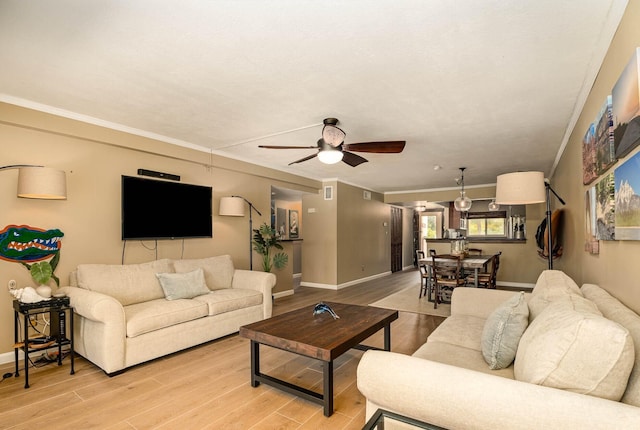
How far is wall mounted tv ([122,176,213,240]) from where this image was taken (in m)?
3.88

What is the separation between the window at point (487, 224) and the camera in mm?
8992

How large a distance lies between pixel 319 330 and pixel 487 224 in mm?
8176

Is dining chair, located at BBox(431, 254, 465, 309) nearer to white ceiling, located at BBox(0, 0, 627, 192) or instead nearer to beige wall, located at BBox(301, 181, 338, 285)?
white ceiling, located at BBox(0, 0, 627, 192)

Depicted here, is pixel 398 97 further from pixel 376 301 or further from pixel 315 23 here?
pixel 376 301

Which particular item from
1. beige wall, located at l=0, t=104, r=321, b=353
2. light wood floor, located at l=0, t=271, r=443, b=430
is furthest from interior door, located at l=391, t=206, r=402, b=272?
light wood floor, located at l=0, t=271, r=443, b=430

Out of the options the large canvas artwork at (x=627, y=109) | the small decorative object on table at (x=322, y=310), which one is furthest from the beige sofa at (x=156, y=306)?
the large canvas artwork at (x=627, y=109)

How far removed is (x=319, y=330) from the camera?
254cm

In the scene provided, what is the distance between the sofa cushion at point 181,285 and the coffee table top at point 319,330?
1350 millimetres

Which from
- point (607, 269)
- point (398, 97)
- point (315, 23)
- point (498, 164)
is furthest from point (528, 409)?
point (498, 164)

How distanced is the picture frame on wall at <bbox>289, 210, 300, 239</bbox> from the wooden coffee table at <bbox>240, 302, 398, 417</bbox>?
20.0 ft

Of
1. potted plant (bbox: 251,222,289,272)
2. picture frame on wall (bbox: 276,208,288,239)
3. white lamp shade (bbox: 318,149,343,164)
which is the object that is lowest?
potted plant (bbox: 251,222,289,272)

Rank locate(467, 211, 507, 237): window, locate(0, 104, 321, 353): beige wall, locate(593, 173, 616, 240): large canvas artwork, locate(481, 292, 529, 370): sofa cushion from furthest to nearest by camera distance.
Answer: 1. locate(467, 211, 507, 237): window
2. locate(0, 104, 321, 353): beige wall
3. locate(593, 173, 616, 240): large canvas artwork
4. locate(481, 292, 529, 370): sofa cushion

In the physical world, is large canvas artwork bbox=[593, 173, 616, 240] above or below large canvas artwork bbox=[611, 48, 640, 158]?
below

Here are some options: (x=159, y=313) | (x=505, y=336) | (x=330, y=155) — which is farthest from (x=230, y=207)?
(x=505, y=336)
